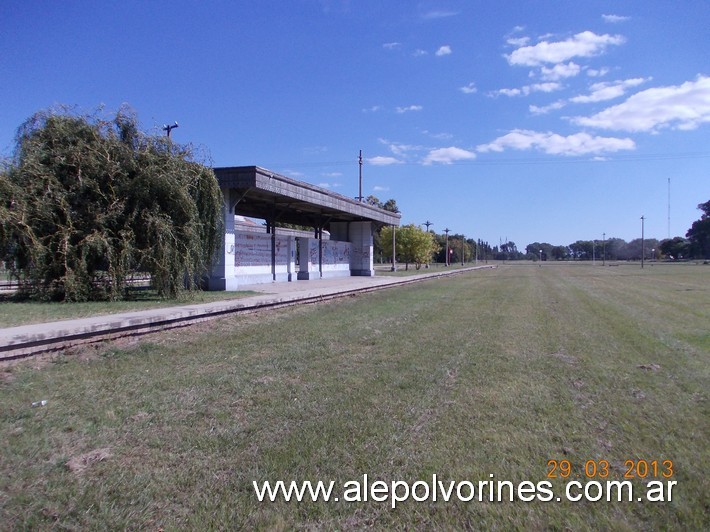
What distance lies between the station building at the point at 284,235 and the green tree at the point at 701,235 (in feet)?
373

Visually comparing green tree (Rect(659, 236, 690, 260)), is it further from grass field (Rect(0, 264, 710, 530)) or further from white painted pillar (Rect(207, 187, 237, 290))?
grass field (Rect(0, 264, 710, 530))

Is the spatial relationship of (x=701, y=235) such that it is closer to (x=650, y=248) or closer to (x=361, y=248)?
(x=650, y=248)

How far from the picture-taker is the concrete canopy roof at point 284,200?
18516 millimetres

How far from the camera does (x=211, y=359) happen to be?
7844 mm

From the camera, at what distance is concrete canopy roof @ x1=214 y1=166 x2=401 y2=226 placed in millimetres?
18516

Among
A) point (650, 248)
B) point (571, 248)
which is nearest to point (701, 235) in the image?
point (650, 248)

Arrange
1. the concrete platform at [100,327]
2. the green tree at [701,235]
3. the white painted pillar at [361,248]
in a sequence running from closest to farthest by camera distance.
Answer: the concrete platform at [100,327]
the white painted pillar at [361,248]
the green tree at [701,235]

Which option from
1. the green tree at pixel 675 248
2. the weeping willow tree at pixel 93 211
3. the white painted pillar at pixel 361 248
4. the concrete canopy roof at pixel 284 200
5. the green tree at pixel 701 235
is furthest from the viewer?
the green tree at pixel 675 248

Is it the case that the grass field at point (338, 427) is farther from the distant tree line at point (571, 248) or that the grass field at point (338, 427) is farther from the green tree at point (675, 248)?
the green tree at point (675, 248)

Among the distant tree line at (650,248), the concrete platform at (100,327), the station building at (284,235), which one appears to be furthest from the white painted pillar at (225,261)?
the distant tree line at (650,248)

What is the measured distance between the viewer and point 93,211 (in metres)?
13.7

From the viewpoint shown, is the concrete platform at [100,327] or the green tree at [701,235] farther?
the green tree at [701,235]

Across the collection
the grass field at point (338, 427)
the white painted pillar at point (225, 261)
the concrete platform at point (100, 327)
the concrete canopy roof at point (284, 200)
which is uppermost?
the concrete canopy roof at point (284, 200)

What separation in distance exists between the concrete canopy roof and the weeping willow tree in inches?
137
